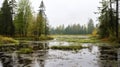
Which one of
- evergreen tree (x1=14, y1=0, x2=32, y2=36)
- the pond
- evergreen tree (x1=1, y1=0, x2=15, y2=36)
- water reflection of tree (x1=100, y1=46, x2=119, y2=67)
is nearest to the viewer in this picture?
water reflection of tree (x1=100, y1=46, x2=119, y2=67)

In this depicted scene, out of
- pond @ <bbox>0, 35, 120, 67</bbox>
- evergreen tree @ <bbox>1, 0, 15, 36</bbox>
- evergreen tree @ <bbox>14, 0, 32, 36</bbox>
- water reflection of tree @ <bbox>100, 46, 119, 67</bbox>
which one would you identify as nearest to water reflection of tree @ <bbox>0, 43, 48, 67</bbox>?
pond @ <bbox>0, 35, 120, 67</bbox>

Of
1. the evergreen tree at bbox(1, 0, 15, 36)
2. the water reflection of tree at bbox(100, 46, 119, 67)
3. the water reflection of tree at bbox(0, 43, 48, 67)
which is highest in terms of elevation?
the evergreen tree at bbox(1, 0, 15, 36)

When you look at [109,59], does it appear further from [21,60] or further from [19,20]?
[19,20]

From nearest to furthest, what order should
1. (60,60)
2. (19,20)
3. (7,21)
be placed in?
(60,60) → (7,21) → (19,20)

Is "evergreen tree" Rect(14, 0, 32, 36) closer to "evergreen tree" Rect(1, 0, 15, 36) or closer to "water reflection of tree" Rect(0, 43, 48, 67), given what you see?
"evergreen tree" Rect(1, 0, 15, 36)

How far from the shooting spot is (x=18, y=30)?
81.5m

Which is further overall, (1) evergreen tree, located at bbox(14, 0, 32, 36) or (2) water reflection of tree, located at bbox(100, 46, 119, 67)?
(1) evergreen tree, located at bbox(14, 0, 32, 36)

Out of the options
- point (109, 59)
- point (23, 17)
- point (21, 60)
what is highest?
point (23, 17)

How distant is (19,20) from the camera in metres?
79.6

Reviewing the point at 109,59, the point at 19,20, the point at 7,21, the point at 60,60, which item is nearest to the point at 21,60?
the point at 60,60

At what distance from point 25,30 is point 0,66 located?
65.7 m

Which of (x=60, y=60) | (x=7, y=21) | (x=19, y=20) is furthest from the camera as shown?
(x=19, y=20)

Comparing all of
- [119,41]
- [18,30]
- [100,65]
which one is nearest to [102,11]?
[119,41]

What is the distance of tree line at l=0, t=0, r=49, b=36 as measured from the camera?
7175cm
